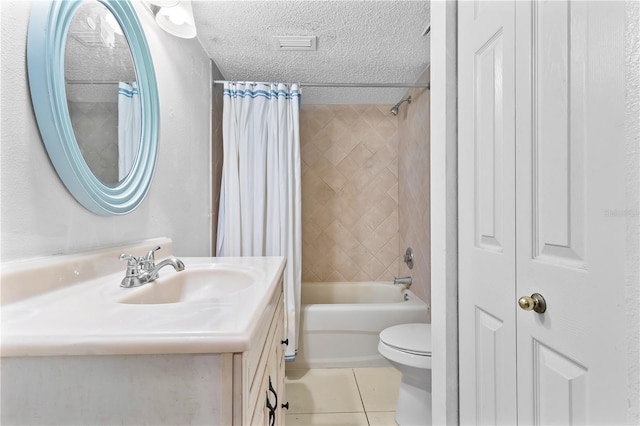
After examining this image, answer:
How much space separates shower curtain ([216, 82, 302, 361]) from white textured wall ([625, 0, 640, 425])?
5.66 feet

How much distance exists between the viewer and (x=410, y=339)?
156 centimetres

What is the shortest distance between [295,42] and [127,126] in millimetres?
1129

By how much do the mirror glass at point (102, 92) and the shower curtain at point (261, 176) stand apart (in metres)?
0.95

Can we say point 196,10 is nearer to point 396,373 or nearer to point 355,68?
point 355,68

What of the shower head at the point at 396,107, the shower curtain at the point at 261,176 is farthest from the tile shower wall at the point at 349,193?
the shower curtain at the point at 261,176

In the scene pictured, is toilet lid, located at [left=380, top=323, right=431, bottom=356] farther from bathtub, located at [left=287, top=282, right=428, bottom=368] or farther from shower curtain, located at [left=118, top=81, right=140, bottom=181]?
shower curtain, located at [left=118, top=81, right=140, bottom=181]

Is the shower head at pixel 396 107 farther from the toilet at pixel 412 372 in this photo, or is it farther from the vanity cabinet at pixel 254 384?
the vanity cabinet at pixel 254 384

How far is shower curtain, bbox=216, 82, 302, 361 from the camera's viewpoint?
2062 mm

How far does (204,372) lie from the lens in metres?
0.47

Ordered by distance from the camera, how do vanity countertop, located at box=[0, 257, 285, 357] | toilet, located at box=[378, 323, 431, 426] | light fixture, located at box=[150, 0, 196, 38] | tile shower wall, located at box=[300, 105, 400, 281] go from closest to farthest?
vanity countertop, located at box=[0, 257, 285, 357] < light fixture, located at box=[150, 0, 196, 38] < toilet, located at box=[378, 323, 431, 426] < tile shower wall, located at box=[300, 105, 400, 281]

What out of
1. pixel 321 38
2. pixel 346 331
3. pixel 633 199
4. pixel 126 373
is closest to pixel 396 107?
pixel 321 38

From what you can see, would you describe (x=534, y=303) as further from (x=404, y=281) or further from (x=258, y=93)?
(x=258, y=93)

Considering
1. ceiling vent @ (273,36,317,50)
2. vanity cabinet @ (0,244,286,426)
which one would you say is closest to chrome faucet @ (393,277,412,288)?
ceiling vent @ (273,36,317,50)

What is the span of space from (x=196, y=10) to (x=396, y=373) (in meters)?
2.41
